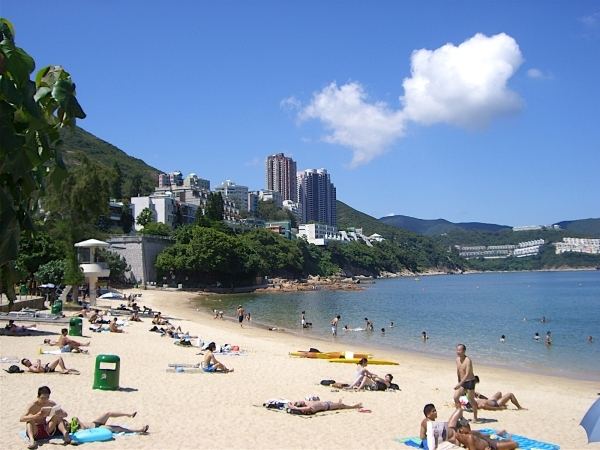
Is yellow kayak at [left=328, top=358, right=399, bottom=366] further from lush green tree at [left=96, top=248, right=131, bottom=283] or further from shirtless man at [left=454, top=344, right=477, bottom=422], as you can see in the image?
lush green tree at [left=96, top=248, right=131, bottom=283]

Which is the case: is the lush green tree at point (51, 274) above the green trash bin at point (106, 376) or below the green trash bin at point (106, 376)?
above

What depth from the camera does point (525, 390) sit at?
1684cm

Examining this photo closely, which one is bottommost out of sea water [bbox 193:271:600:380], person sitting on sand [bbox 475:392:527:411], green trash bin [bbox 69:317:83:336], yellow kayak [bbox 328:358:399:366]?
sea water [bbox 193:271:600:380]

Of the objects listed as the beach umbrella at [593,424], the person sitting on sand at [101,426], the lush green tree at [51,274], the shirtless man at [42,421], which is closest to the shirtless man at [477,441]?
the beach umbrella at [593,424]

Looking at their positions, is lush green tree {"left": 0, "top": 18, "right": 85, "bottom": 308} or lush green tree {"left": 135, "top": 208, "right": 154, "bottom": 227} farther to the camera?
lush green tree {"left": 135, "top": 208, "right": 154, "bottom": 227}

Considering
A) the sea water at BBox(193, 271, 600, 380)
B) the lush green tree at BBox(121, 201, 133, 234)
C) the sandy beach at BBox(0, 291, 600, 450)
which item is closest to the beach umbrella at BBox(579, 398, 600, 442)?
the sandy beach at BBox(0, 291, 600, 450)

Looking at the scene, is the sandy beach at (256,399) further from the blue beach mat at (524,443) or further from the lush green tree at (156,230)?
the lush green tree at (156,230)

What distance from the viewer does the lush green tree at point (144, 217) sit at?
89.0 metres

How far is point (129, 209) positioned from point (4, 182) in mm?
92986

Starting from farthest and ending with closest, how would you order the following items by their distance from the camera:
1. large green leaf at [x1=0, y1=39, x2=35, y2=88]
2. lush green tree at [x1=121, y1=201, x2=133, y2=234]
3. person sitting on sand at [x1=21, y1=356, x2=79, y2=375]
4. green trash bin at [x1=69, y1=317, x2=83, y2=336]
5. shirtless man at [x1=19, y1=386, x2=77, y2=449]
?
lush green tree at [x1=121, y1=201, x2=133, y2=234]
green trash bin at [x1=69, y1=317, x2=83, y2=336]
person sitting on sand at [x1=21, y1=356, x2=79, y2=375]
shirtless man at [x1=19, y1=386, x2=77, y2=449]
large green leaf at [x1=0, y1=39, x2=35, y2=88]

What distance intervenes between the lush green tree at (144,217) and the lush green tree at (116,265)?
22.2m

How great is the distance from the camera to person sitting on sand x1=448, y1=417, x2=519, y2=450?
892cm

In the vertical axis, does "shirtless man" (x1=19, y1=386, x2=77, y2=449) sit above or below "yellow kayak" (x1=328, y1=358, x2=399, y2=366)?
above

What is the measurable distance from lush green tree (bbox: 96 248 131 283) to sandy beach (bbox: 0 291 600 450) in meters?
40.4
